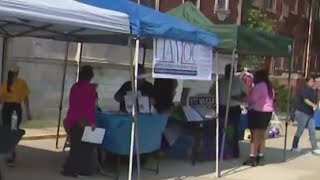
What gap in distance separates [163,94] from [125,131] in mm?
2032

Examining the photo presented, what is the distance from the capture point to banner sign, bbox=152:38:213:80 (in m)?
9.83

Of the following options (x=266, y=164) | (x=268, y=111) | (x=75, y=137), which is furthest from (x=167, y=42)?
(x=266, y=164)

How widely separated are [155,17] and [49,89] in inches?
382

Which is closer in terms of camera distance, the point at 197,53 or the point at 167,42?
the point at 167,42

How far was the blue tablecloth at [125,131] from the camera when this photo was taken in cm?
1023

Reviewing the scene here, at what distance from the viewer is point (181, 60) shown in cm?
1040

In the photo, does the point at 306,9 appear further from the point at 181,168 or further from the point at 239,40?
the point at 239,40

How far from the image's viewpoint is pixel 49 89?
19.1 meters

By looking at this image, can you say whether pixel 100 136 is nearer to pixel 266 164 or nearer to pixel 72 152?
pixel 72 152

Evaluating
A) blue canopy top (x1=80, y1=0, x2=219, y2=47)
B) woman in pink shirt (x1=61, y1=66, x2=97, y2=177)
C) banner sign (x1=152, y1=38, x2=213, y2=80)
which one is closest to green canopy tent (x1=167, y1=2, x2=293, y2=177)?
banner sign (x1=152, y1=38, x2=213, y2=80)

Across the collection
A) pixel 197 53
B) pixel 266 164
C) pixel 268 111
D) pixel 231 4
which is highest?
pixel 231 4

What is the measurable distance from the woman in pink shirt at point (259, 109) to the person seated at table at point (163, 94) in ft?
5.77

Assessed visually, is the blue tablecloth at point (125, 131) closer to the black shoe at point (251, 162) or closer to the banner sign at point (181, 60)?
the banner sign at point (181, 60)

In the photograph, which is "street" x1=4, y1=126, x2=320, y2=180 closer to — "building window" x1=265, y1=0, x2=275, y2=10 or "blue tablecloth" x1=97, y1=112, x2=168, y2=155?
"blue tablecloth" x1=97, y1=112, x2=168, y2=155
